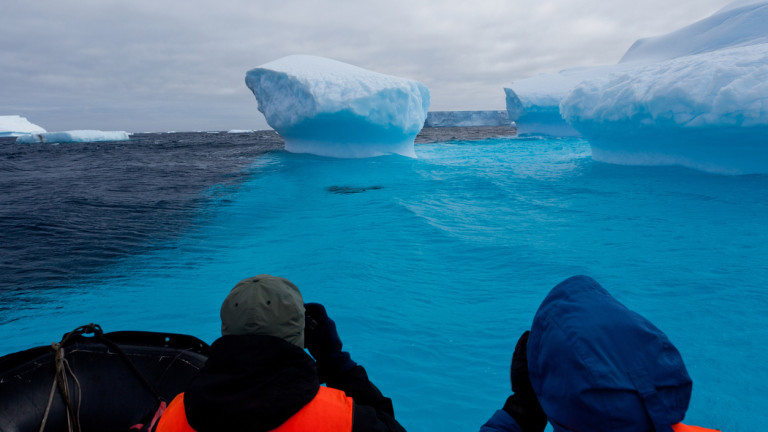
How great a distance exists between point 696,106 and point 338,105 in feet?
28.1

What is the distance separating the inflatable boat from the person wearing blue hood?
3.97 ft

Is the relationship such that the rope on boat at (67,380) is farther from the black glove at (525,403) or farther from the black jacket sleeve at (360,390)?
the black glove at (525,403)

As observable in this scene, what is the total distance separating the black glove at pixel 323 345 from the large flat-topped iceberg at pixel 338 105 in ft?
39.2

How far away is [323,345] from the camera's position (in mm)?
1305

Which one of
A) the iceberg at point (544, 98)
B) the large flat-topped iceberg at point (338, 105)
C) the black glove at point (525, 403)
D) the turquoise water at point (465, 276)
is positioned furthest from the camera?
the iceberg at point (544, 98)

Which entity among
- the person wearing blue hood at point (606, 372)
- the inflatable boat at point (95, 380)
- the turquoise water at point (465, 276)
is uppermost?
the person wearing blue hood at point (606, 372)

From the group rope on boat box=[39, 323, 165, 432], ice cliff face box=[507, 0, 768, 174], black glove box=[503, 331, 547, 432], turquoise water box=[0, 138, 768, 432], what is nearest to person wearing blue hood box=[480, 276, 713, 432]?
black glove box=[503, 331, 547, 432]

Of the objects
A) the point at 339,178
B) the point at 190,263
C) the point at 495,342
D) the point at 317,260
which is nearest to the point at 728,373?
the point at 495,342

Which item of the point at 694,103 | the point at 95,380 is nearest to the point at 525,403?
the point at 95,380

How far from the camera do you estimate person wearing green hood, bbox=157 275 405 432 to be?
91 cm

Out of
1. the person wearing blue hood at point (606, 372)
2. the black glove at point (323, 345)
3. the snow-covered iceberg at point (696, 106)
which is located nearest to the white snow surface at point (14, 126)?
the snow-covered iceberg at point (696, 106)

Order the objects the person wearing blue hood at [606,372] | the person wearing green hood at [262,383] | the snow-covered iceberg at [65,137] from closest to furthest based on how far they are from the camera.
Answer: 1. the person wearing blue hood at [606,372]
2. the person wearing green hood at [262,383]
3. the snow-covered iceberg at [65,137]

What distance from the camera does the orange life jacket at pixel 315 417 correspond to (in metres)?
0.96

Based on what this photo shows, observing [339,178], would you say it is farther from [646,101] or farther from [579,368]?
[579,368]
